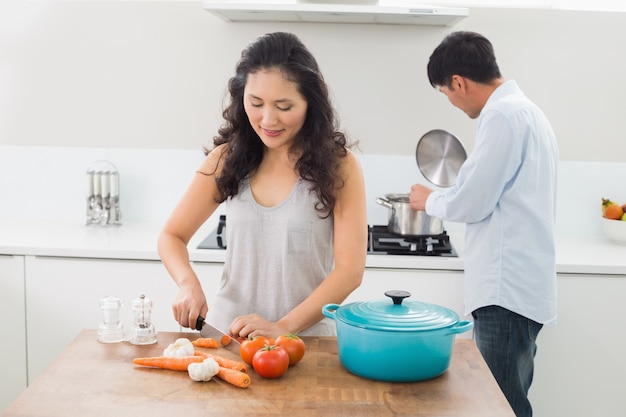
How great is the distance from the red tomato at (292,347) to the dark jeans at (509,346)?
1.07 meters

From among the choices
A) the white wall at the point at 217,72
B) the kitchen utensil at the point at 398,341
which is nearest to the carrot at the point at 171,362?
the kitchen utensil at the point at 398,341

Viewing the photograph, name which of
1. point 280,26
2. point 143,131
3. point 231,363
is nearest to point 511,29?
point 280,26

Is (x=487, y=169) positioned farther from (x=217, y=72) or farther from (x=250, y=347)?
(x=217, y=72)

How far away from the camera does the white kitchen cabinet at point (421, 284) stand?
2818mm

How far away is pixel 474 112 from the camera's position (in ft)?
8.79

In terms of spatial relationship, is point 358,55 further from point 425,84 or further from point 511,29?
point 511,29

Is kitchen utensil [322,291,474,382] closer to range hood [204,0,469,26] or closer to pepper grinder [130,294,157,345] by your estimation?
pepper grinder [130,294,157,345]

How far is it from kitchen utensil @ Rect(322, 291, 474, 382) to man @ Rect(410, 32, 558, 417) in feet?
3.01

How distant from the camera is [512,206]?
2.43 meters

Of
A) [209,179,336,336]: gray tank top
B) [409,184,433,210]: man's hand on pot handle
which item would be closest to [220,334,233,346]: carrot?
[209,179,336,336]: gray tank top

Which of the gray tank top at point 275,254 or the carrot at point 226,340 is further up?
the gray tank top at point 275,254

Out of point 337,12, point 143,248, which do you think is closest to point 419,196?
point 337,12

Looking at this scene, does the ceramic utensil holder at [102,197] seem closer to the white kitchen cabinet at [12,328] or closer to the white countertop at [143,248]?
the white countertop at [143,248]

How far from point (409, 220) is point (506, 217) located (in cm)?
60
